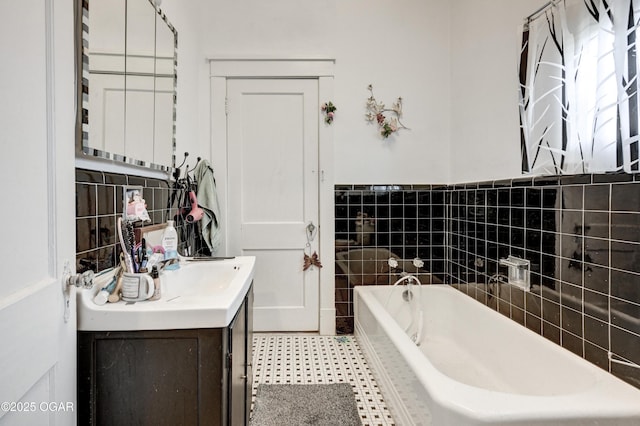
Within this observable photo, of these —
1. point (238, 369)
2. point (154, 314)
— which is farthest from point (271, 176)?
point (154, 314)

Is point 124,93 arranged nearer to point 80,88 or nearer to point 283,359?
point 80,88

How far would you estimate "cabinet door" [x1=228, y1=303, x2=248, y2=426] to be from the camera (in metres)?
1.08

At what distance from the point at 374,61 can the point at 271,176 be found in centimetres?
122

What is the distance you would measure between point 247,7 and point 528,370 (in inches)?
117

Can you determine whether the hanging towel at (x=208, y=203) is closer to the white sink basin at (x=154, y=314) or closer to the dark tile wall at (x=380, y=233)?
the dark tile wall at (x=380, y=233)

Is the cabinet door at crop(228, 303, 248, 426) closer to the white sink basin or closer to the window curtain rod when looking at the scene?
the white sink basin

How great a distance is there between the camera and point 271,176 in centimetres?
263

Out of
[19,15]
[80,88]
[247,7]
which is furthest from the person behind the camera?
[247,7]

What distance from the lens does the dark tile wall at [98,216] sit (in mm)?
1084

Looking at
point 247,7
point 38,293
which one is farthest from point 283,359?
point 247,7

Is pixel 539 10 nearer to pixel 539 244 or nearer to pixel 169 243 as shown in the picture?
pixel 539 244

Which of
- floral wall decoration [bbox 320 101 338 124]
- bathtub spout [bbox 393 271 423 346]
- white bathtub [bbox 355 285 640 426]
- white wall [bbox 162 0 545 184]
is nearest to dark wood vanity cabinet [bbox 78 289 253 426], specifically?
white bathtub [bbox 355 285 640 426]

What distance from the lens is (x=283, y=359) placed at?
2.29 metres

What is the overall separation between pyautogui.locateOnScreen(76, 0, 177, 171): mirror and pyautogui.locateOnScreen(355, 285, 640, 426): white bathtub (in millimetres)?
1500
